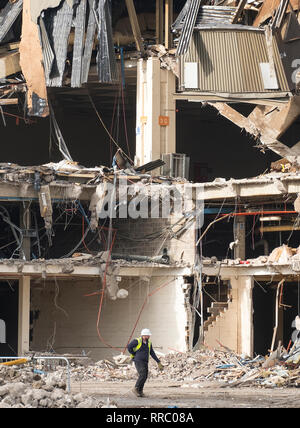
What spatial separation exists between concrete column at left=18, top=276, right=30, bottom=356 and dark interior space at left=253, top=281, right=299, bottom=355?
8738mm

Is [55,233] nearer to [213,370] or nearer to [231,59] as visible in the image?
[231,59]

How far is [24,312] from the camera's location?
107 ft

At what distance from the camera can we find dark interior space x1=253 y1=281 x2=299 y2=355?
1478 inches

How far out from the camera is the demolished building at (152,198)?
3244 centimetres

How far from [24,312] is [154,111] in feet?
28.3

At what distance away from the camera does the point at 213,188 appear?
32438mm

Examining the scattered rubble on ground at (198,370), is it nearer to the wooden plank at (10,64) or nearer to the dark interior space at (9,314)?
the dark interior space at (9,314)

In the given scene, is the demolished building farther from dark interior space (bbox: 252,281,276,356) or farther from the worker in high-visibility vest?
the worker in high-visibility vest

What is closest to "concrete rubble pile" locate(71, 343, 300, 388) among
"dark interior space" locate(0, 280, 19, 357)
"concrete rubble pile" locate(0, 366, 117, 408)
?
"dark interior space" locate(0, 280, 19, 357)

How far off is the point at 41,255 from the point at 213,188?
6.85 m

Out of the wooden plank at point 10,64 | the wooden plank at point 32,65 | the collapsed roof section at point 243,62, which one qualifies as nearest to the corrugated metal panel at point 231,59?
the collapsed roof section at point 243,62

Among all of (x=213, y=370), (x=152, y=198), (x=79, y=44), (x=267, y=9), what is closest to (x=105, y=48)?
(x=79, y=44)
